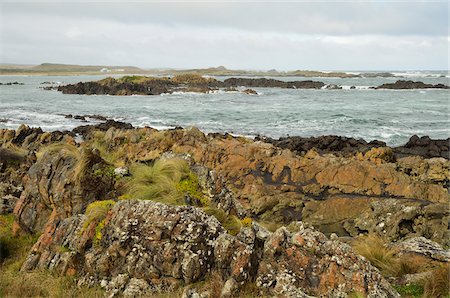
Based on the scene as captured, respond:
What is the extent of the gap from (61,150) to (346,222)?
956cm

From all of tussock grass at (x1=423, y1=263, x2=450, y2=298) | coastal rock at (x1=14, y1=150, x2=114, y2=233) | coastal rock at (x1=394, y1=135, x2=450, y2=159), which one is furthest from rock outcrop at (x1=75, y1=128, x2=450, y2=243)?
tussock grass at (x1=423, y1=263, x2=450, y2=298)

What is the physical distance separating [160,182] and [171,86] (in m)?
92.3

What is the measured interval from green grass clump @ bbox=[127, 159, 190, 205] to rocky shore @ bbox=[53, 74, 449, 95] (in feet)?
231

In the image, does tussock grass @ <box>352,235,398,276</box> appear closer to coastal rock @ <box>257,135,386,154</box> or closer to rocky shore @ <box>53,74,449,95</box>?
coastal rock @ <box>257,135,386,154</box>

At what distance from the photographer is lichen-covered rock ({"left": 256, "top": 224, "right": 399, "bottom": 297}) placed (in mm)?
5539

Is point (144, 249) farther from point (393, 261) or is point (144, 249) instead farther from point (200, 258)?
point (393, 261)

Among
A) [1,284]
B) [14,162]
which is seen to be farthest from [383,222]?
[14,162]

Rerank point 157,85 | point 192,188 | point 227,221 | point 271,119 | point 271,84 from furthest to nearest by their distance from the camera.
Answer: point 271,84 → point 157,85 → point 271,119 → point 192,188 → point 227,221

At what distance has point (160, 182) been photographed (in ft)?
25.6

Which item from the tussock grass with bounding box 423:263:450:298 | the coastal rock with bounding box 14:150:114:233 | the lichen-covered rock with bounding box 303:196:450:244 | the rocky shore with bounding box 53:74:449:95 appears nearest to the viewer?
the tussock grass with bounding box 423:263:450:298

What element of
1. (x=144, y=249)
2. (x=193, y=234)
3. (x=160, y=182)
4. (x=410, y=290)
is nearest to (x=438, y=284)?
(x=410, y=290)

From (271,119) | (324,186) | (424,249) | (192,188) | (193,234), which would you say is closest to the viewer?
(193,234)

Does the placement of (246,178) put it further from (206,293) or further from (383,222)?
(206,293)

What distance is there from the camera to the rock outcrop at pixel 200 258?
5.67 meters
